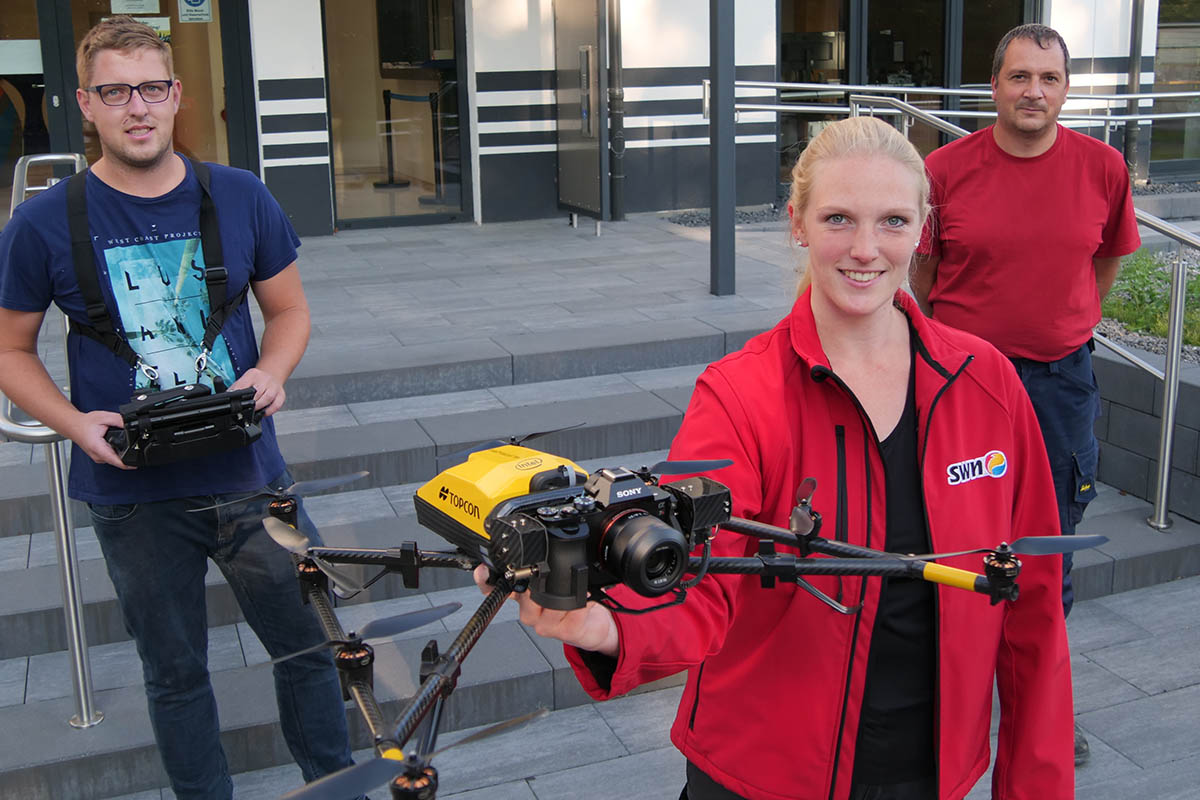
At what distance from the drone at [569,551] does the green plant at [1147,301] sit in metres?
5.26

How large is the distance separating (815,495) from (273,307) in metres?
1.86

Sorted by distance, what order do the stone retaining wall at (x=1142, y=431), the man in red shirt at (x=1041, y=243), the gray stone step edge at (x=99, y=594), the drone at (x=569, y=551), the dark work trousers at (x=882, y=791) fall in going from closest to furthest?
1. the drone at (x=569, y=551)
2. the dark work trousers at (x=882, y=791)
3. the man in red shirt at (x=1041, y=243)
4. the gray stone step edge at (x=99, y=594)
5. the stone retaining wall at (x=1142, y=431)

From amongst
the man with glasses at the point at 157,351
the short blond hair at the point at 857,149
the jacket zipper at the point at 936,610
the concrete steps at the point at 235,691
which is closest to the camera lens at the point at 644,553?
the jacket zipper at the point at 936,610

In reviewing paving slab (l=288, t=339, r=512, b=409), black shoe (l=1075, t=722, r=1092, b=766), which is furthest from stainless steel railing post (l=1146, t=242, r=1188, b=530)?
paving slab (l=288, t=339, r=512, b=409)

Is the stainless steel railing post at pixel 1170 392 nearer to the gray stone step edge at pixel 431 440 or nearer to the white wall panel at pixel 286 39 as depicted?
the gray stone step edge at pixel 431 440

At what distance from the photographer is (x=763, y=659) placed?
1.87 metres

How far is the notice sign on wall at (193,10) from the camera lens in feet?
33.4

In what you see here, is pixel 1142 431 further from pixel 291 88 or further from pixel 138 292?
pixel 291 88

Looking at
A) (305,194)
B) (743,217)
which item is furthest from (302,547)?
(743,217)

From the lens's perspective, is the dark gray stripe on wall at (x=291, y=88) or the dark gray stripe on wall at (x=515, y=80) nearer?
the dark gray stripe on wall at (x=291, y=88)

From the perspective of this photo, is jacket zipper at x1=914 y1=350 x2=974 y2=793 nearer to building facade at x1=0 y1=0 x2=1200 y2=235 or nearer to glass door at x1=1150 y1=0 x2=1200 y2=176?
building facade at x1=0 y1=0 x2=1200 y2=235

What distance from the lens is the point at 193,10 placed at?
33.4 ft

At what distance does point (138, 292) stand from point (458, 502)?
5.73 feet

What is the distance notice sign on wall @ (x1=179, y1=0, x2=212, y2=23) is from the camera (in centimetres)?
1018
